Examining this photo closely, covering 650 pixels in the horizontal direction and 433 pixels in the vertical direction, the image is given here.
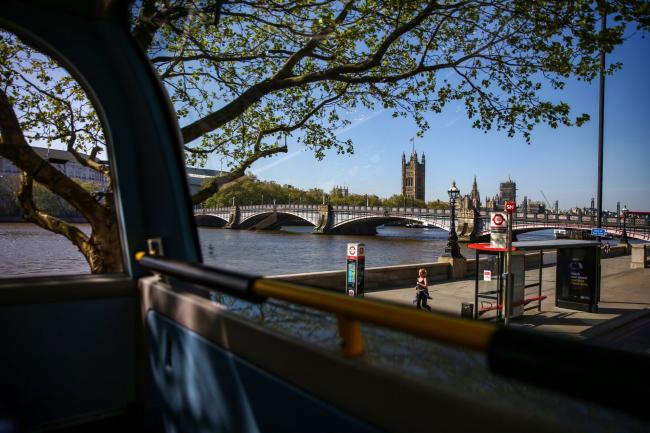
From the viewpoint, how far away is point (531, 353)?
83 centimetres

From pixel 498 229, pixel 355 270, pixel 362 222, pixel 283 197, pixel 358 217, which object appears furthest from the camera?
pixel 362 222

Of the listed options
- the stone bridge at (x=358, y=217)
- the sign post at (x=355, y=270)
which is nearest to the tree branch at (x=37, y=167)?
the sign post at (x=355, y=270)

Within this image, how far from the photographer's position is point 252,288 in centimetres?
159

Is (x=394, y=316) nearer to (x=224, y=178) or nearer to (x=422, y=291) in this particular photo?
(x=224, y=178)

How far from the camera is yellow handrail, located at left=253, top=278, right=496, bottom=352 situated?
95 centimetres

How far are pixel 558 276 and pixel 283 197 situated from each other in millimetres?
14619

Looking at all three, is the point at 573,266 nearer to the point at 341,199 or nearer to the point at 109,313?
the point at 109,313

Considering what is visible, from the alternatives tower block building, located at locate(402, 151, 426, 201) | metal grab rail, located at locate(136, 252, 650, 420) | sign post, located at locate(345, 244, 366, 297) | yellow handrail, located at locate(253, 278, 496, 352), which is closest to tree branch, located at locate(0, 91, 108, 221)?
yellow handrail, located at locate(253, 278, 496, 352)

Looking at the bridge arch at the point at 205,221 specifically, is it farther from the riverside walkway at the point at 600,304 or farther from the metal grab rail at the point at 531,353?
the riverside walkway at the point at 600,304

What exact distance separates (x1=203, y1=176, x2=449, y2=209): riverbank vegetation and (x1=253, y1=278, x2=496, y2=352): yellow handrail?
4901 millimetres

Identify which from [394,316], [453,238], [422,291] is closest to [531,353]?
[394,316]

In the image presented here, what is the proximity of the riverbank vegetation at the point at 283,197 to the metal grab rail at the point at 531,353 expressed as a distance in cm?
516

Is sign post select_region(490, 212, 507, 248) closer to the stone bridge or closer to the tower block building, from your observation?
the stone bridge

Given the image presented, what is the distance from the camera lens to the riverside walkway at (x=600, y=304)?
29.7 ft
